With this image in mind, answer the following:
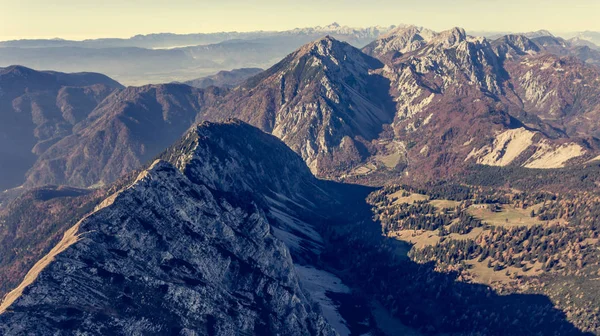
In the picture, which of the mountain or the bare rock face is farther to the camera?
the mountain

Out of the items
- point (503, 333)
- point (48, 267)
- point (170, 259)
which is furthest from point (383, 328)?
point (48, 267)

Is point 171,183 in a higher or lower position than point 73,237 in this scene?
higher

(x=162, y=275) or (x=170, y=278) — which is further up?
(x=162, y=275)

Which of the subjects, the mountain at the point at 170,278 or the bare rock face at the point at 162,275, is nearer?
the bare rock face at the point at 162,275

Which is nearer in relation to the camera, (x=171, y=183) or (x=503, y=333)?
(x=171, y=183)

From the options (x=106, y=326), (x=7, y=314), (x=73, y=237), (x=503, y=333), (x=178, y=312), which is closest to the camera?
(x=7, y=314)

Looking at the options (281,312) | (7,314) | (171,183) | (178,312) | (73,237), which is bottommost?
(281,312)

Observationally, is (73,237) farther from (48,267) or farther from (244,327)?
(244,327)

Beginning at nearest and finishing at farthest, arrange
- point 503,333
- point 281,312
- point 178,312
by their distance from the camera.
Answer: point 178,312
point 281,312
point 503,333
